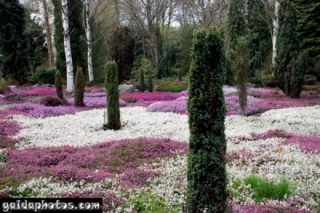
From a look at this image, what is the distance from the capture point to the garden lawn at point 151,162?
6.35 meters

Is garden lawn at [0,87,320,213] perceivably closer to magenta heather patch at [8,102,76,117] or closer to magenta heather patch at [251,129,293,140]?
magenta heather patch at [251,129,293,140]

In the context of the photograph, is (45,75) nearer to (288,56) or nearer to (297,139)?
(288,56)

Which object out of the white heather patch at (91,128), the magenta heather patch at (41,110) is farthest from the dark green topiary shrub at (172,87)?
the magenta heather patch at (41,110)

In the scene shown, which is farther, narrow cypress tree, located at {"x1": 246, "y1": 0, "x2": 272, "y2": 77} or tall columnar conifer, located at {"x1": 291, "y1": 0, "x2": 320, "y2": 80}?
narrow cypress tree, located at {"x1": 246, "y1": 0, "x2": 272, "y2": 77}

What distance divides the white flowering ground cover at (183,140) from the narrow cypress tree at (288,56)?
431cm

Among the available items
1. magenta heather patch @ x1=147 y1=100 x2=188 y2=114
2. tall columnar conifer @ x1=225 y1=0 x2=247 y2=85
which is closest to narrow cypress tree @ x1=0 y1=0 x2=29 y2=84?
tall columnar conifer @ x1=225 y1=0 x2=247 y2=85

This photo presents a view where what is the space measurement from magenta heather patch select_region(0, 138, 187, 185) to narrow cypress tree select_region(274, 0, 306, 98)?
13.6 m

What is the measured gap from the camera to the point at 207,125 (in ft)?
16.9

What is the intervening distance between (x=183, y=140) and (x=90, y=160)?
12.0ft

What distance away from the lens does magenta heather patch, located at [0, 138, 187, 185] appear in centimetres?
768

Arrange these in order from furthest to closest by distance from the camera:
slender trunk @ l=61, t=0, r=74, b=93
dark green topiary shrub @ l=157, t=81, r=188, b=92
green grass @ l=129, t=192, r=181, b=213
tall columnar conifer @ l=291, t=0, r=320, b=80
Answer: tall columnar conifer @ l=291, t=0, r=320, b=80
dark green topiary shrub @ l=157, t=81, r=188, b=92
slender trunk @ l=61, t=0, r=74, b=93
green grass @ l=129, t=192, r=181, b=213

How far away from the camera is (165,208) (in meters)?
5.89

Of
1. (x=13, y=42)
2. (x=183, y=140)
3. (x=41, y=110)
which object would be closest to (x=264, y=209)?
(x=183, y=140)

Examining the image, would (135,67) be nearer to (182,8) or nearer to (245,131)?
(182,8)
